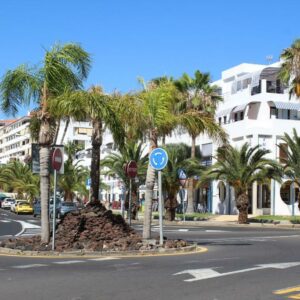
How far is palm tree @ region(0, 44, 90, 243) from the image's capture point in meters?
17.8

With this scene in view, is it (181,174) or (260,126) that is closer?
(181,174)

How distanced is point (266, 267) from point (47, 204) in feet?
23.3

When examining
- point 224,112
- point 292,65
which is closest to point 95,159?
point 292,65

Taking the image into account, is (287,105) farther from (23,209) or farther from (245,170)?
(23,209)

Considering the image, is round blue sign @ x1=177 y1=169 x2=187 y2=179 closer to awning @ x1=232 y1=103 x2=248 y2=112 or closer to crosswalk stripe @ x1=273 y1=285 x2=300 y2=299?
awning @ x1=232 y1=103 x2=248 y2=112

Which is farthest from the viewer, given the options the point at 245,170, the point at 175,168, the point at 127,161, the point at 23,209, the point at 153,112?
the point at 23,209

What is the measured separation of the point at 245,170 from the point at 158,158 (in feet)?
78.0

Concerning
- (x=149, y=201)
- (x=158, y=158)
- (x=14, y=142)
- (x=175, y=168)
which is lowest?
(x=149, y=201)

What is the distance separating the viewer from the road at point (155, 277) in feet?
31.5

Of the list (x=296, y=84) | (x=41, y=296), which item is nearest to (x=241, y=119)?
(x=296, y=84)

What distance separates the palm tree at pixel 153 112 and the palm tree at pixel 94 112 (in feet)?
3.22

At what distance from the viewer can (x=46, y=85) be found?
59.0 ft

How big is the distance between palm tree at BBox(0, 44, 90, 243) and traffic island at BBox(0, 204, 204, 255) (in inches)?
24.8

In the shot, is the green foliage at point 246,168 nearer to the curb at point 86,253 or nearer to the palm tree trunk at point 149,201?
the palm tree trunk at point 149,201
